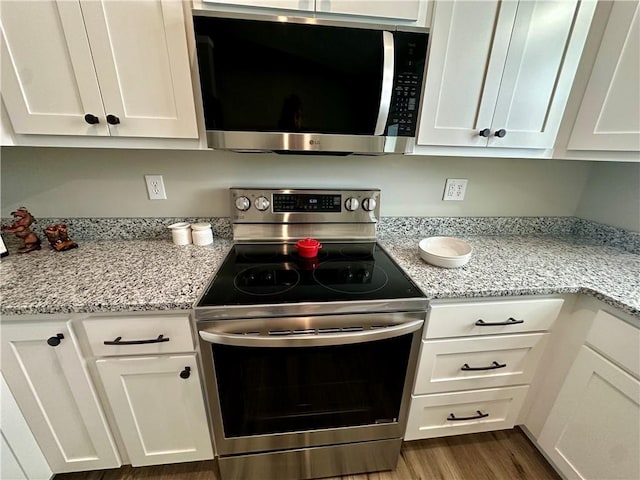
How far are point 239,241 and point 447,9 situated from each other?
4.13ft

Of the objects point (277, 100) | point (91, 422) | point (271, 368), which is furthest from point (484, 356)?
point (91, 422)

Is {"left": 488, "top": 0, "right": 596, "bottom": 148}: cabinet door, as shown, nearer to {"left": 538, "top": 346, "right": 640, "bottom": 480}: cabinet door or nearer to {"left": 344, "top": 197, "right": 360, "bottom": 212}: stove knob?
{"left": 344, "top": 197, "right": 360, "bottom": 212}: stove knob

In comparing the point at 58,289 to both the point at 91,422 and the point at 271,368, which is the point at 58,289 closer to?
the point at 91,422

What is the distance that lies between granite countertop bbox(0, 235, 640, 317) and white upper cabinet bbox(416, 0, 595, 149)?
1.75 ft

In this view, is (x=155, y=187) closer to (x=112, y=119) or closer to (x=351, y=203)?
(x=112, y=119)

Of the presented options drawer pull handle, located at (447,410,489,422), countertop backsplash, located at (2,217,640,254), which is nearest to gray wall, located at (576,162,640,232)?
countertop backsplash, located at (2,217,640,254)

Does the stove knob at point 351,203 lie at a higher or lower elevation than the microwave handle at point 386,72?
lower

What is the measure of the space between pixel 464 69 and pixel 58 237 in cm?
186

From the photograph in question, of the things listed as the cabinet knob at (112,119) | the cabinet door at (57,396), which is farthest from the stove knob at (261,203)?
the cabinet door at (57,396)

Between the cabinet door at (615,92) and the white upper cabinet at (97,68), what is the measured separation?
5.32 ft

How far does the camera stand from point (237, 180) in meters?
1.34

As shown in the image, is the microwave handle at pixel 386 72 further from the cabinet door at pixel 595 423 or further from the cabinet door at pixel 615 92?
the cabinet door at pixel 595 423

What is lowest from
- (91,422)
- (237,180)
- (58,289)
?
(91,422)

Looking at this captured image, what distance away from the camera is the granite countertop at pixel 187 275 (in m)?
0.87
